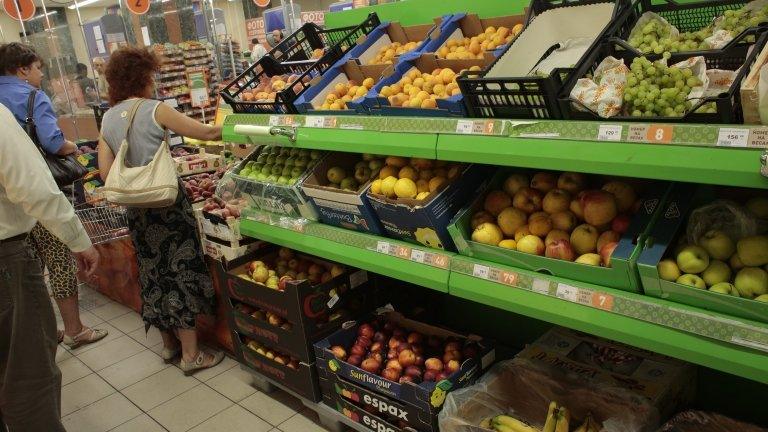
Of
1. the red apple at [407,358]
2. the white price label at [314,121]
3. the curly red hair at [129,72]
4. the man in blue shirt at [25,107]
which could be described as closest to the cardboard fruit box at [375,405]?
the red apple at [407,358]

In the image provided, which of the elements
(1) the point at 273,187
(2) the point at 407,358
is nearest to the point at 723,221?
(2) the point at 407,358

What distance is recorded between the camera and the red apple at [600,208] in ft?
6.13

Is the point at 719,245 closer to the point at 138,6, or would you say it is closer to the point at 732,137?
the point at 732,137

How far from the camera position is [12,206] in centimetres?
232

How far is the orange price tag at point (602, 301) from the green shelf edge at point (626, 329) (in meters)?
0.02

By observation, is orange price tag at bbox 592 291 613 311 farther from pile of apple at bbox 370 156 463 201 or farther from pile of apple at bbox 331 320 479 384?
pile of apple at bbox 331 320 479 384

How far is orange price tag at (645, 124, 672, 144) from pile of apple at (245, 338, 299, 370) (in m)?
2.08

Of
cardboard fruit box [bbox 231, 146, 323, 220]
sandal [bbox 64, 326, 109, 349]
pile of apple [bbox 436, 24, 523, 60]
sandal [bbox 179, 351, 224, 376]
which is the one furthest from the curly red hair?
sandal [bbox 64, 326, 109, 349]

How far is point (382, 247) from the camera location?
239 cm

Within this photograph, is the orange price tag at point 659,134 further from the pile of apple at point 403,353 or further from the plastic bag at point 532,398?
the pile of apple at point 403,353

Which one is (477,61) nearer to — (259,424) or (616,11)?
(616,11)

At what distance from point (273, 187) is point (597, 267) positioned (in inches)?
67.2

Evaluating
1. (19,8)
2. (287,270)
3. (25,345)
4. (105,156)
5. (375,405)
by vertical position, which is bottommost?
(375,405)

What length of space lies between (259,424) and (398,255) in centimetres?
137
